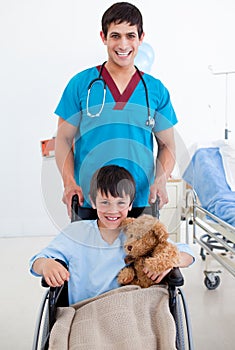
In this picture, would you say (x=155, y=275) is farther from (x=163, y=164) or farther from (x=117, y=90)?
(x=117, y=90)

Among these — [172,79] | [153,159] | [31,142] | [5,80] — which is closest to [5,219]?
[31,142]

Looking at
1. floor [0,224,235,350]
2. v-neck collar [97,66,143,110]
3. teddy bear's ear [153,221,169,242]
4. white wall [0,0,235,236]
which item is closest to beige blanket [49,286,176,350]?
teddy bear's ear [153,221,169,242]

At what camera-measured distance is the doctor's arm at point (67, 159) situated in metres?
1.51

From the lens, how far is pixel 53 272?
4.37 ft

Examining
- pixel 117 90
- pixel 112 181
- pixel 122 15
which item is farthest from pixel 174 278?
pixel 122 15

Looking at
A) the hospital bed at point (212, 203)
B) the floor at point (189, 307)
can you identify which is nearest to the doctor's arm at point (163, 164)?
the hospital bed at point (212, 203)

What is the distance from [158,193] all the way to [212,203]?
1.06 metres

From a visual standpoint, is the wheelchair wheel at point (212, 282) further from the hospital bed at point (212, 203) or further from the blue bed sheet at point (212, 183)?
the blue bed sheet at point (212, 183)

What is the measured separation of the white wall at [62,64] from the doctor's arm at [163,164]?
7.86 ft

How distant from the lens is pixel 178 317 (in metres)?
1.34

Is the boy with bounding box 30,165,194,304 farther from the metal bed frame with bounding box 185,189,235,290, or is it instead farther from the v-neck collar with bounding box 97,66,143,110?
the metal bed frame with bounding box 185,189,235,290

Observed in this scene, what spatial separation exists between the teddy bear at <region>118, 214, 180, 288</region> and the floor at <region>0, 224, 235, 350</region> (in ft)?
2.61

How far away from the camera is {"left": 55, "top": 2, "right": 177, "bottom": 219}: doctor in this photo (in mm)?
1426

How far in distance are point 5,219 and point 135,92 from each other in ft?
8.84
